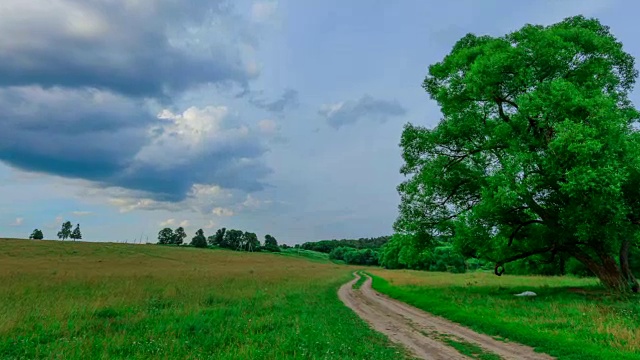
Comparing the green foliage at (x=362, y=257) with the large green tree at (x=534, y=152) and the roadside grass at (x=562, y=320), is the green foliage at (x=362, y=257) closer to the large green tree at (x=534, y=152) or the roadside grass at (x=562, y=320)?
the large green tree at (x=534, y=152)

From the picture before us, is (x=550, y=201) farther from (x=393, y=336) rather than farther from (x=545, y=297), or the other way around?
(x=393, y=336)

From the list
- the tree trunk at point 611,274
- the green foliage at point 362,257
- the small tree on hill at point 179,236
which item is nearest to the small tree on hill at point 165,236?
the small tree on hill at point 179,236

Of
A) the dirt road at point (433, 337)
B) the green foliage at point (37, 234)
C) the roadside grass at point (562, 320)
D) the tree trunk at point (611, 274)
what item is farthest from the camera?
the green foliage at point (37, 234)

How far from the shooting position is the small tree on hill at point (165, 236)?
7049 inches

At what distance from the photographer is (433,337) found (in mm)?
14320

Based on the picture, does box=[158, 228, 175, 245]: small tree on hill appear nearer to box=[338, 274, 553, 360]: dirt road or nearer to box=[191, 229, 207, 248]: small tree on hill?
box=[191, 229, 207, 248]: small tree on hill

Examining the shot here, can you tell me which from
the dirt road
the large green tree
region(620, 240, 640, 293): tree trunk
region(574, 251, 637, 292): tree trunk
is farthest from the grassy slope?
region(620, 240, 640, 293): tree trunk

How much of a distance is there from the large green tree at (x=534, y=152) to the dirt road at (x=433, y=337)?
787cm

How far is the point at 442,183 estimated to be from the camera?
28.9 meters

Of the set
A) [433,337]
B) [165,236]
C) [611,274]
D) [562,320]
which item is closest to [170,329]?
[433,337]

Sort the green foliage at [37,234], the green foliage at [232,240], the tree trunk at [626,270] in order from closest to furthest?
1. the tree trunk at [626,270]
2. the green foliage at [37,234]
3. the green foliage at [232,240]

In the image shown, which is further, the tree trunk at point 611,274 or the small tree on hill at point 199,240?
the small tree on hill at point 199,240

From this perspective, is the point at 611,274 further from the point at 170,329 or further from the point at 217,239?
the point at 217,239

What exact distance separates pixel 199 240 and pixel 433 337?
586 feet
